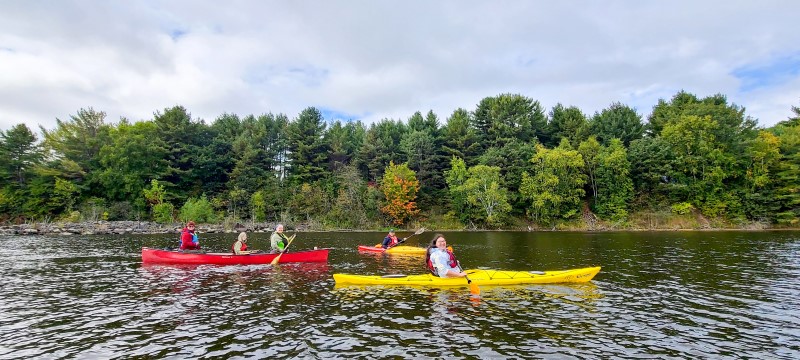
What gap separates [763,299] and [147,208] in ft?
217

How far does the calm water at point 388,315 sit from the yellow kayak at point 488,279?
2.08 feet

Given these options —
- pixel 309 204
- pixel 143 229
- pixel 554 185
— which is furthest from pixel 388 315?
pixel 143 229

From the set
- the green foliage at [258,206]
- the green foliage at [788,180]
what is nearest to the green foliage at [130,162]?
the green foliage at [258,206]

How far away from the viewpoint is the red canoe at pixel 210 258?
21078 millimetres

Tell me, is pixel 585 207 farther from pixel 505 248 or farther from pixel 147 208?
pixel 147 208

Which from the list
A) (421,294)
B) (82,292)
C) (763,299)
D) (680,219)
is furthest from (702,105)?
(82,292)

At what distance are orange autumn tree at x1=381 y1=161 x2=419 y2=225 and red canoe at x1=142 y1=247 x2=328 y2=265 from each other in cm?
3308

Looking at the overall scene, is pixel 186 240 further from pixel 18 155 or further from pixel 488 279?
pixel 18 155

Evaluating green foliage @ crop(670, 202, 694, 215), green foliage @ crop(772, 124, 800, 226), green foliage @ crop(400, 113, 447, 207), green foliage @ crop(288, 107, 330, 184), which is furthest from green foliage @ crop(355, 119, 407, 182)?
green foliage @ crop(772, 124, 800, 226)

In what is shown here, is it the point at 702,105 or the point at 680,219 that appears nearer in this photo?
→ the point at 680,219

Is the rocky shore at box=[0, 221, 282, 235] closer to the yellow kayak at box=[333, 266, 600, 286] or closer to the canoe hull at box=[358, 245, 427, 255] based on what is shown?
the canoe hull at box=[358, 245, 427, 255]

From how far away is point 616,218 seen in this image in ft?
172

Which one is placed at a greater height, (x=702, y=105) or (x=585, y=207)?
(x=702, y=105)

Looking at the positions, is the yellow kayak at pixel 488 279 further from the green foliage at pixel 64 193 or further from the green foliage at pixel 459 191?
the green foliage at pixel 64 193
